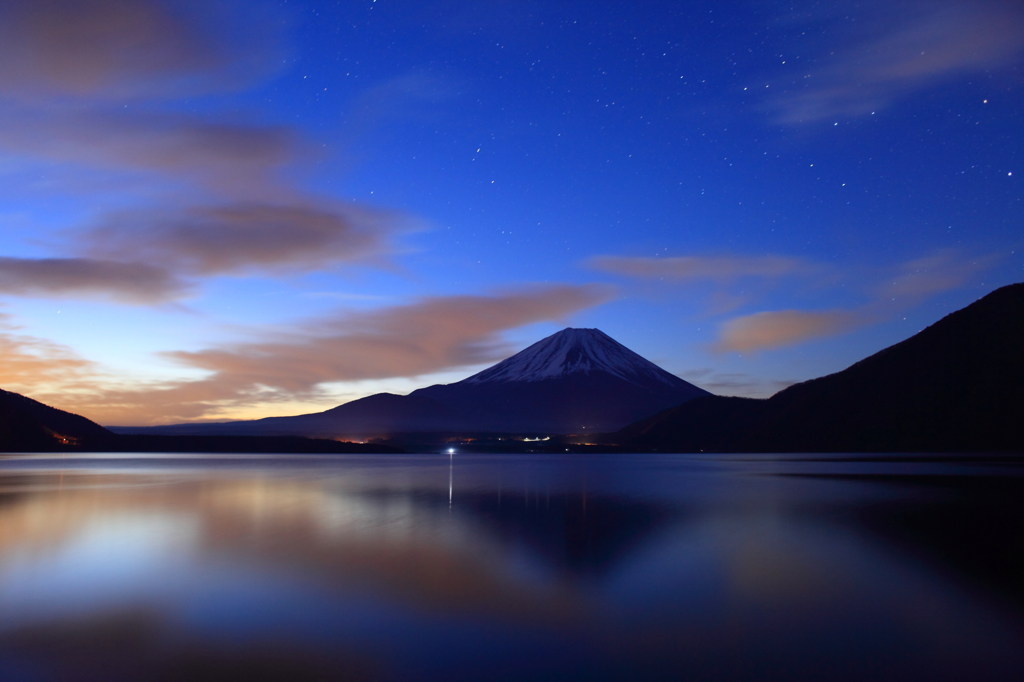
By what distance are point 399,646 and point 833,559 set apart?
11.4 m

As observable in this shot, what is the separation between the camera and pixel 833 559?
53.0 feet

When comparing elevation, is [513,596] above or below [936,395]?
below

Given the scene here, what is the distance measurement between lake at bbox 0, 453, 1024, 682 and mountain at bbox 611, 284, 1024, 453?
129 meters

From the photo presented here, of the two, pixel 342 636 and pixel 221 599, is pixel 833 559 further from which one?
pixel 221 599

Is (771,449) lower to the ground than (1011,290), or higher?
lower

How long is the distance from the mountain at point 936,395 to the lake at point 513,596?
129 meters

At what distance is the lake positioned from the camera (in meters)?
8.39

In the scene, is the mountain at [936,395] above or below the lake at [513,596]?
above

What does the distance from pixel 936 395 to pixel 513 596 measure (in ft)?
523

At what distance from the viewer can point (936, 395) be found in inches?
5714

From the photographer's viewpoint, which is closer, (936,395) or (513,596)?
(513,596)

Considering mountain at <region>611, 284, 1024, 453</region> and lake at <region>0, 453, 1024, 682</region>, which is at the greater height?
mountain at <region>611, 284, 1024, 453</region>

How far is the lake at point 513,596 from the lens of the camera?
27.5 ft

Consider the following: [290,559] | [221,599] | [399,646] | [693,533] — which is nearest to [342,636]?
[399,646]
